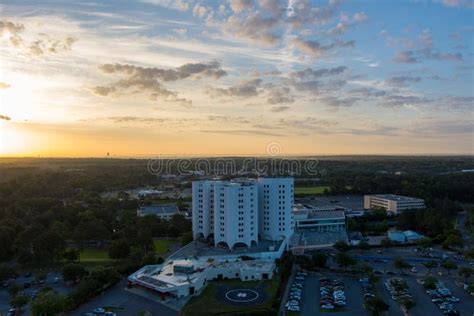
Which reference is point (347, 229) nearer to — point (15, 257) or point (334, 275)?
point (334, 275)

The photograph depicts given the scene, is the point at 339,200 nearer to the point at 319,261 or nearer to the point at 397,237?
the point at 397,237

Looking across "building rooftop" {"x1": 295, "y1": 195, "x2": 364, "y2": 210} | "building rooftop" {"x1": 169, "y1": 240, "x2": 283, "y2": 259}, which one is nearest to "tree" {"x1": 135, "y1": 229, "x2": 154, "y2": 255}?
"building rooftop" {"x1": 169, "y1": 240, "x2": 283, "y2": 259}

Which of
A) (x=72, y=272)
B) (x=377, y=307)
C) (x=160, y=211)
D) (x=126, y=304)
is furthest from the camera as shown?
(x=160, y=211)

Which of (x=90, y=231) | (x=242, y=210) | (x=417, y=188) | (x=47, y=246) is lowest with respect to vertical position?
(x=47, y=246)

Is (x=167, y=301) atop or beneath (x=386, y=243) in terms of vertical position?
beneath

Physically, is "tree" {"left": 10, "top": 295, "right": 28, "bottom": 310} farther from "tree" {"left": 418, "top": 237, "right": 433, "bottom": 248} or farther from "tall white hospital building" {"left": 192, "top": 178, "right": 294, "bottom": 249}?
"tree" {"left": 418, "top": 237, "right": 433, "bottom": 248}

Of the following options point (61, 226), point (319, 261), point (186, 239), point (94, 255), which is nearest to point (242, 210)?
point (186, 239)

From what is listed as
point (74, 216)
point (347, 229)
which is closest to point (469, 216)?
point (347, 229)
